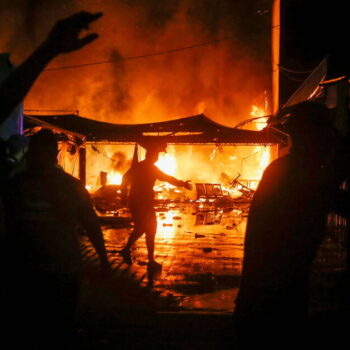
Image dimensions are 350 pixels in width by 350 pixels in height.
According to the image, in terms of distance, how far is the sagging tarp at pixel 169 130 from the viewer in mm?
16359

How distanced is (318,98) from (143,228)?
16.6 ft

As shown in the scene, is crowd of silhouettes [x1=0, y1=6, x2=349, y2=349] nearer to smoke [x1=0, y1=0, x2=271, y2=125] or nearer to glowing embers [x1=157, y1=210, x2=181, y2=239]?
glowing embers [x1=157, y1=210, x2=181, y2=239]

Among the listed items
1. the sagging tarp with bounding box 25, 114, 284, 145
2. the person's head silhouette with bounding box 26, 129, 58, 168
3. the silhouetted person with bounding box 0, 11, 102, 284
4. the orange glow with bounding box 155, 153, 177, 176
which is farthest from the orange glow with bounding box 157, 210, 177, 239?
the orange glow with bounding box 155, 153, 177, 176

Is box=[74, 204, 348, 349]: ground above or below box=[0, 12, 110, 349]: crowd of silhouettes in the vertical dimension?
below

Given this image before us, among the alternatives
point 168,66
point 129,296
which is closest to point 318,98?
point 129,296

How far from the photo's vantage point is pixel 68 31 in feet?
6.31

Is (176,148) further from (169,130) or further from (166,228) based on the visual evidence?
(166,228)

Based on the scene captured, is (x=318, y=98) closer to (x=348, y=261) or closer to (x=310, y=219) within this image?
(x=348, y=261)

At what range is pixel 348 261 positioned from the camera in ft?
17.3

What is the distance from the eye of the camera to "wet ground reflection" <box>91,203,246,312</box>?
5.15 metres

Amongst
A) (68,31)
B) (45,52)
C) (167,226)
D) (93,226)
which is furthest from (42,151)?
(167,226)

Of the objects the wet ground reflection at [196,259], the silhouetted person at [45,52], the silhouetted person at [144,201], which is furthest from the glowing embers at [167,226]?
the silhouetted person at [45,52]

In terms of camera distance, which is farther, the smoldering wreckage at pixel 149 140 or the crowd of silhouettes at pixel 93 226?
the smoldering wreckage at pixel 149 140

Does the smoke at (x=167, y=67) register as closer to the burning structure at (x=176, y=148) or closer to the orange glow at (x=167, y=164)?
the burning structure at (x=176, y=148)
